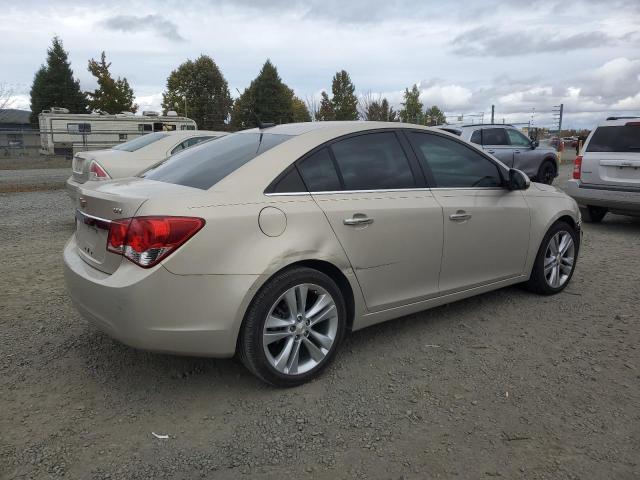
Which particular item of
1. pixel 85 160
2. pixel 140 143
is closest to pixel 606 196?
pixel 140 143

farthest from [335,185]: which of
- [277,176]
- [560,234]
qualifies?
[560,234]

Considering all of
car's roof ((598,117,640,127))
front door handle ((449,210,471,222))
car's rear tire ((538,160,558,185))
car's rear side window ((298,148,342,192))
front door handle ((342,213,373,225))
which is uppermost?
car's roof ((598,117,640,127))

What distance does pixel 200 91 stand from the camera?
53375mm

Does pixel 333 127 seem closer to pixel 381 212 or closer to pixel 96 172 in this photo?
pixel 381 212

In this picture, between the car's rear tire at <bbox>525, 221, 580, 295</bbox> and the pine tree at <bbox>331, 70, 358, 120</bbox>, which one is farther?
the pine tree at <bbox>331, 70, 358, 120</bbox>

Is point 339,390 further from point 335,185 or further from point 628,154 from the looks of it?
point 628,154

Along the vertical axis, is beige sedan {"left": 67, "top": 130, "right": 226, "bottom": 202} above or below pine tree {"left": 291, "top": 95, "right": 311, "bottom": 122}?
below

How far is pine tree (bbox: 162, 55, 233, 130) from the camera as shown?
52.1m

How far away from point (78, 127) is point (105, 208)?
94.9 ft

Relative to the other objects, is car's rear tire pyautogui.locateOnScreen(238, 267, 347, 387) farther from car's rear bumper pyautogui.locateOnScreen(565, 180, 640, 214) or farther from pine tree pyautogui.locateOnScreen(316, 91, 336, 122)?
pine tree pyautogui.locateOnScreen(316, 91, 336, 122)

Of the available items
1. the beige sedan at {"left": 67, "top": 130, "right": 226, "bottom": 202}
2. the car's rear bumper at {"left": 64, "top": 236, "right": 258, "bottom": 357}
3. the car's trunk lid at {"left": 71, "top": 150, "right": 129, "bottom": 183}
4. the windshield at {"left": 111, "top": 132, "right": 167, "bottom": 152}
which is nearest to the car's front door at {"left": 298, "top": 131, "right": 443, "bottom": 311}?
the car's rear bumper at {"left": 64, "top": 236, "right": 258, "bottom": 357}

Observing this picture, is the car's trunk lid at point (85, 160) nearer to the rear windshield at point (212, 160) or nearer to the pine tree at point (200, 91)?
the rear windshield at point (212, 160)

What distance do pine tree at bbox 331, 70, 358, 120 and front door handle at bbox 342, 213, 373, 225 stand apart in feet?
130

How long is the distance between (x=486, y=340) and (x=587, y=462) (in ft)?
4.62
